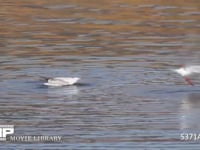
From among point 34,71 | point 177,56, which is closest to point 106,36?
point 177,56

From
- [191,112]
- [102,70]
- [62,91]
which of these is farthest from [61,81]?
[191,112]

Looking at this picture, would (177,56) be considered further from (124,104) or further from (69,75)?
(124,104)

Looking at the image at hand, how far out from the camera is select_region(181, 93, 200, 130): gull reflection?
1692 cm

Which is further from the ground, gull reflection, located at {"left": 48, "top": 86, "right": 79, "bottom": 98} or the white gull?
the white gull

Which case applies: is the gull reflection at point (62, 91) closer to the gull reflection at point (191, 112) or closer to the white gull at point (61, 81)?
the white gull at point (61, 81)

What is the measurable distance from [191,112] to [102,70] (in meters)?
4.97

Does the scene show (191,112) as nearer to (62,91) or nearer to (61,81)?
(62,91)

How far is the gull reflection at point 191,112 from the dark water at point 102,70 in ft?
0.06

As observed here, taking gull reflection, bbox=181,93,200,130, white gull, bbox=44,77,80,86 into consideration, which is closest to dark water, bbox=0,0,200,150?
gull reflection, bbox=181,93,200,130

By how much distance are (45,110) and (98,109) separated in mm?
985

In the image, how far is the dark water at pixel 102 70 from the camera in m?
16.6

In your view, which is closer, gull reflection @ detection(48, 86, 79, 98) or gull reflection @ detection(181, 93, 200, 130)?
gull reflection @ detection(181, 93, 200, 130)

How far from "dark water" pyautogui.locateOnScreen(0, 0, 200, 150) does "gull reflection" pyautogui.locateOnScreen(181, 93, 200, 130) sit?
0.06 feet

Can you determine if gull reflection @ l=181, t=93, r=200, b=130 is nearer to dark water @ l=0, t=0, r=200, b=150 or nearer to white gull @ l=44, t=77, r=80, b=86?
dark water @ l=0, t=0, r=200, b=150
